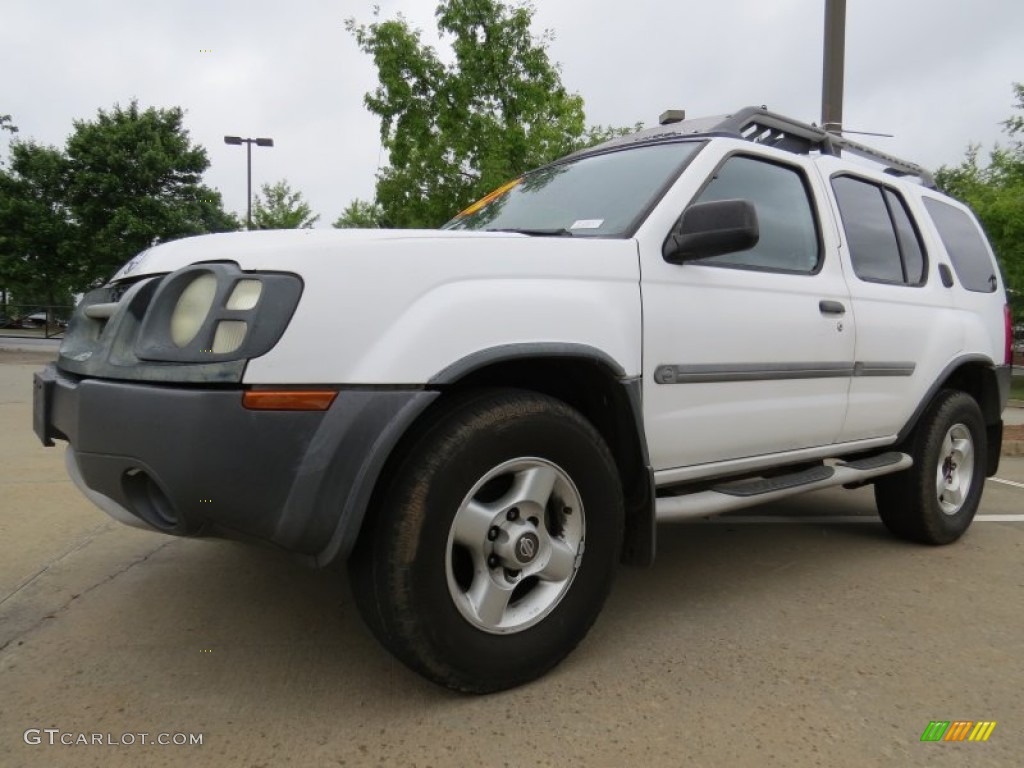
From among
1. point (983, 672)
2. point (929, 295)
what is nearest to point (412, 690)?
point (983, 672)

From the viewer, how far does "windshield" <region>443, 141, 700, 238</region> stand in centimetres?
269

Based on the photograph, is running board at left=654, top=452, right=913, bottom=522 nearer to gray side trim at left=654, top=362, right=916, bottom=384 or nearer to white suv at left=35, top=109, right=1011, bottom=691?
white suv at left=35, top=109, right=1011, bottom=691

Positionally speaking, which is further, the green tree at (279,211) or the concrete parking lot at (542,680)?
the green tree at (279,211)

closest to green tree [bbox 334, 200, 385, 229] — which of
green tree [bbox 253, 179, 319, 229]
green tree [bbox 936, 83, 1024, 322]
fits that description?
green tree [bbox 253, 179, 319, 229]

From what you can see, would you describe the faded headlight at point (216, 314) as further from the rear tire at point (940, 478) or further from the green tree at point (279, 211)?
the green tree at point (279, 211)

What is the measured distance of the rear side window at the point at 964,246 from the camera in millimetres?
4137

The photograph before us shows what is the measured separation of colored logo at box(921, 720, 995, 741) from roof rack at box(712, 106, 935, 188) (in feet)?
7.42

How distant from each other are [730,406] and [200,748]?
2.05 meters

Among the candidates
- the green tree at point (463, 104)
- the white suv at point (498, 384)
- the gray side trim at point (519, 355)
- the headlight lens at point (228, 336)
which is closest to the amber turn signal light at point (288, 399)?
the white suv at point (498, 384)

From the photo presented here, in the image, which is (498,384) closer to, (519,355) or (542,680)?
(519,355)

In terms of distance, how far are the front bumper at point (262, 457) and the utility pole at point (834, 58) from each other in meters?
6.34
